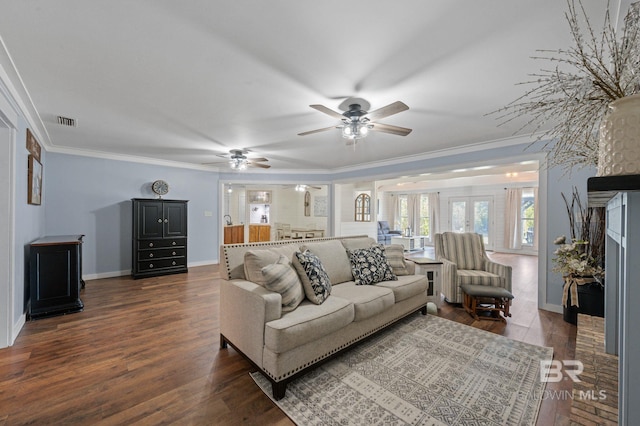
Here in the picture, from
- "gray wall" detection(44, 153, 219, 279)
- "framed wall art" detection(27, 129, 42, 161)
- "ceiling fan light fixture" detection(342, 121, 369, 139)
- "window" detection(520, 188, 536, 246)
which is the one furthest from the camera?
"window" detection(520, 188, 536, 246)

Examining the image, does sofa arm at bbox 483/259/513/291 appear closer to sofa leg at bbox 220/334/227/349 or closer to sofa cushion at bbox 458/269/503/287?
sofa cushion at bbox 458/269/503/287

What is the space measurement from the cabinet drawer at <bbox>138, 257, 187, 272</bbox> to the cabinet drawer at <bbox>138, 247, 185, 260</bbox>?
8 centimetres

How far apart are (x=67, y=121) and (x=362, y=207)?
6549 mm

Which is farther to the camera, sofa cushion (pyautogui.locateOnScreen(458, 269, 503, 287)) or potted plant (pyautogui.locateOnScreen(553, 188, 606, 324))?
sofa cushion (pyautogui.locateOnScreen(458, 269, 503, 287))

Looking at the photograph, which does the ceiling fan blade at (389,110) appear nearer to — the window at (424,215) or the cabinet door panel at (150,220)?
the cabinet door panel at (150,220)

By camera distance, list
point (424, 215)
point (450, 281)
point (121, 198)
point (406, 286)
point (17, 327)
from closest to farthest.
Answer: point (17, 327) < point (406, 286) < point (450, 281) < point (121, 198) < point (424, 215)

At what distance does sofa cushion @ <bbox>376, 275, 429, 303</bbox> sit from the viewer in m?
2.83

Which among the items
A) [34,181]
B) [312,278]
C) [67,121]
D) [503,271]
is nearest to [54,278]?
[34,181]

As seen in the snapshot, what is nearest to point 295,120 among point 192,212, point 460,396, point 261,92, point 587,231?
point 261,92

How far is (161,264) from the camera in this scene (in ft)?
17.5

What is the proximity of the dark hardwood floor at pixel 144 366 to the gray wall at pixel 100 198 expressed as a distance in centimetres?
159

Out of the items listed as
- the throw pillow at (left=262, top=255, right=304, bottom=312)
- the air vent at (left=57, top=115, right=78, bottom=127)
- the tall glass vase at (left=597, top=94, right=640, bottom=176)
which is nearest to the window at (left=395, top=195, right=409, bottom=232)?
the throw pillow at (left=262, top=255, right=304, bottom=312)

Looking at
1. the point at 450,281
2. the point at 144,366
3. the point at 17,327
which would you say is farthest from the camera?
the point at 450,281

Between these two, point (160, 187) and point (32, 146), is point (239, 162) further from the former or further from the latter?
point (32, 146)
